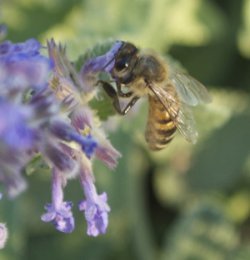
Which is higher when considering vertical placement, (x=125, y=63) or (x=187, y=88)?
(x=125, y=63)

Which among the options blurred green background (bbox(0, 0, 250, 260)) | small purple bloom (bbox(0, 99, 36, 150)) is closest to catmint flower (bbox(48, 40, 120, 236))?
small purple bloom (bbox(0, 99, 36, 150))

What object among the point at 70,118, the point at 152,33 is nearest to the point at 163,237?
the point at 152,33

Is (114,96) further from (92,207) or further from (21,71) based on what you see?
(21,71)

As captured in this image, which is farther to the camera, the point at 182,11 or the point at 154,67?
the point at 182,11

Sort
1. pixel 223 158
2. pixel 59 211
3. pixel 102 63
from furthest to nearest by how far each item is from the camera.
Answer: pixel 223 158 → pixel 102 63 → pixel 59 211

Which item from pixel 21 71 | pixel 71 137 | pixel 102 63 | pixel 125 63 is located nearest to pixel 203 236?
pixel 125 63

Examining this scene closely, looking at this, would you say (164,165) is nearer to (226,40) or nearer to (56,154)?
(226,40)
